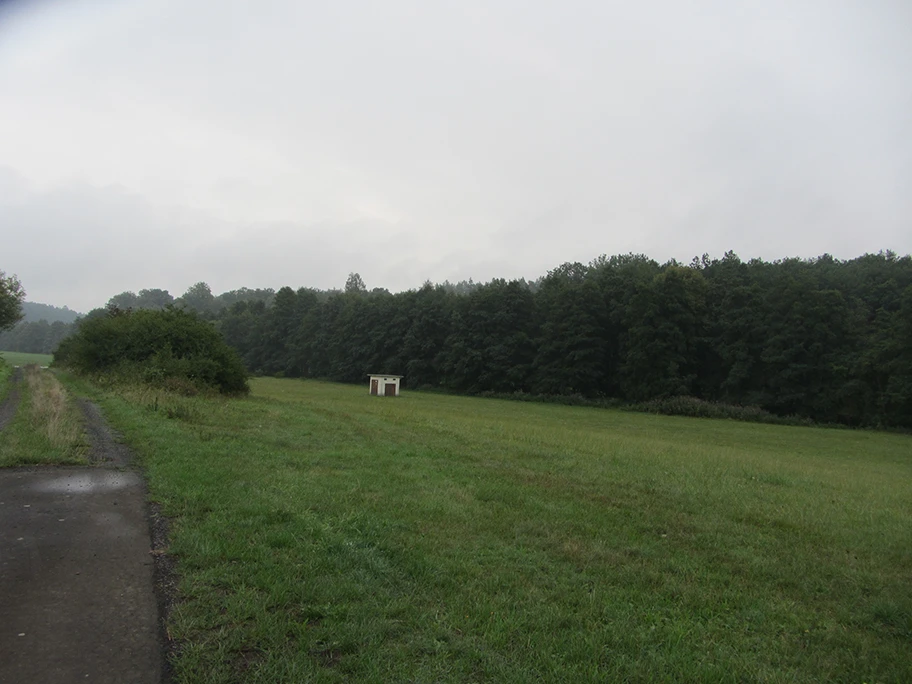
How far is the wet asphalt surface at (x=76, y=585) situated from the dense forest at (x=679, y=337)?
25.9m

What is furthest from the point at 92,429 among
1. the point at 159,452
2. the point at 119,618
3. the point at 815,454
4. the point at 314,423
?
the point at 815,454

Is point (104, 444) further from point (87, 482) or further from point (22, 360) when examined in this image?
point (22, 360)

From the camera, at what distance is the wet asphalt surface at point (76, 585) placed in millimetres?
3221

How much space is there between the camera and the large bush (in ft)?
79.4

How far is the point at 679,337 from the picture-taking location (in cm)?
4781

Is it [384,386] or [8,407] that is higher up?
[384,386]

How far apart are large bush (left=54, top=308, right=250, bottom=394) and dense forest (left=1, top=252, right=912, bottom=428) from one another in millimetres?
2887

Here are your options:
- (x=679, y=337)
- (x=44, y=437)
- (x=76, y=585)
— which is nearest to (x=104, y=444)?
(x=44, y=437)

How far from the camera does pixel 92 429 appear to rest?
1237cm

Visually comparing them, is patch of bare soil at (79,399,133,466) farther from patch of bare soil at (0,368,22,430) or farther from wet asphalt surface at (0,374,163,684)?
wet asphalt surface at (0,374,163,684)

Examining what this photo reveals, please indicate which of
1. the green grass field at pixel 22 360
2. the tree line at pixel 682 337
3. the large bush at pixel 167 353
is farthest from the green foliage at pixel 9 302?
the tree line at pixel 682 337

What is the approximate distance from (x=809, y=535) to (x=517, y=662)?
5.54 meters

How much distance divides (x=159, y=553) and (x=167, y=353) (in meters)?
23.1

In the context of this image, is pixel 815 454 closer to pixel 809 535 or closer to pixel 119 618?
pixel 809 535
